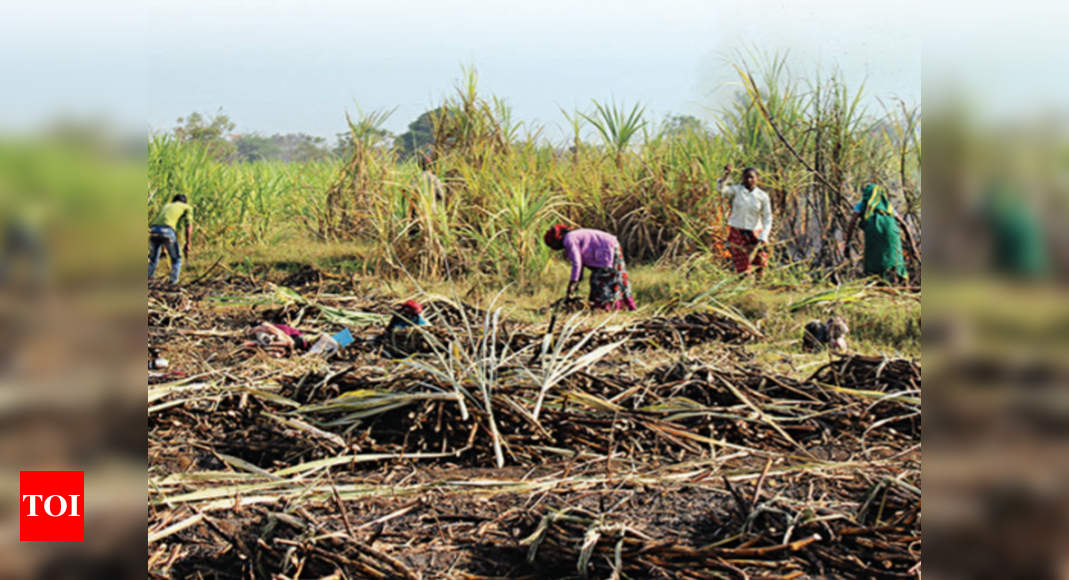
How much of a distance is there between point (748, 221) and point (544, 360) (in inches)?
170

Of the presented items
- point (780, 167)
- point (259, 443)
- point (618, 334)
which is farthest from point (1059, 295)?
point (780, 167)

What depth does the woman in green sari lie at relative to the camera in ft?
18.3

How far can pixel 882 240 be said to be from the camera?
18.4ft

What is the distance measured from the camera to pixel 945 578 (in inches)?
18.9

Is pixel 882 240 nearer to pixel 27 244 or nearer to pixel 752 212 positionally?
pixel 752 212

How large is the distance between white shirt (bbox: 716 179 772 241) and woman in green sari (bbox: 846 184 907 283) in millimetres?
749

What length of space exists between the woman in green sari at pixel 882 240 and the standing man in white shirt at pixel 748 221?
2.46 feet

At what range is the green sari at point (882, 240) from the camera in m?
5.58

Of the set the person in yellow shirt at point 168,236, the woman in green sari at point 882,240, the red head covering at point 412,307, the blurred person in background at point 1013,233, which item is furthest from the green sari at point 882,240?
the blurred person in background at point 1013,233

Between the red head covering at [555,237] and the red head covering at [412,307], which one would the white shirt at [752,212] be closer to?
the red head covering at [555,237]

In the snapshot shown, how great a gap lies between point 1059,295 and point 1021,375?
0.05 metres

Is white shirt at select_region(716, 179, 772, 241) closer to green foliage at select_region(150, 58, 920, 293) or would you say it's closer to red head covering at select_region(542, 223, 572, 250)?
green foliage at select_region(150, 58, 920, 293)

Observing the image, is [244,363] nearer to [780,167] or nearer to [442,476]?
[442,476]

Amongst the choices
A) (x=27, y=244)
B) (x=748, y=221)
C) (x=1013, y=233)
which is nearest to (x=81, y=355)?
(x=27, y=244)
